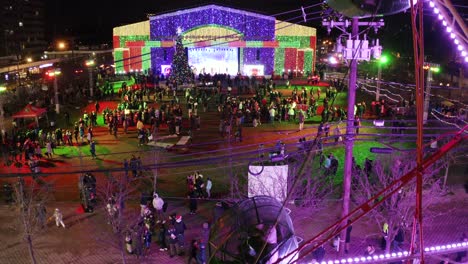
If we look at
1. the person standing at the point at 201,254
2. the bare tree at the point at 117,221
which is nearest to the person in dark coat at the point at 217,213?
the person standing at the point at 201,254

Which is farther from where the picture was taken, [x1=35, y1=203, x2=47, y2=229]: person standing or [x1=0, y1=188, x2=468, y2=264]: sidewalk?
[x1=35, y1=203, x2=47, y2=229]: person standing

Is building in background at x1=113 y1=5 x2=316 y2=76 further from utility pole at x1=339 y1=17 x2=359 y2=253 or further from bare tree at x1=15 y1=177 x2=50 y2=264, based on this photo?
utility pole at x1=339 y1=17 x2=359 y2=253

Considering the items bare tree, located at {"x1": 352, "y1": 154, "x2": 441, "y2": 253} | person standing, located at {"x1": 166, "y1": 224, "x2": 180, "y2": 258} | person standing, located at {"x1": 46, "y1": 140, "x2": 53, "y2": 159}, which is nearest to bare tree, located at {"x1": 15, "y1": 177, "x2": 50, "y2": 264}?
person standing, located at {"x1": 166, "y1": 224, "x2": 180, "y2": 258}

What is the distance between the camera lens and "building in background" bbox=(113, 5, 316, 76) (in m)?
48.3

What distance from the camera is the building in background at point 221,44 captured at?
1901 inches

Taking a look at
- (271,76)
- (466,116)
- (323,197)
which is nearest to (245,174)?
(323,197)

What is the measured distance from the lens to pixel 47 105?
107 ft

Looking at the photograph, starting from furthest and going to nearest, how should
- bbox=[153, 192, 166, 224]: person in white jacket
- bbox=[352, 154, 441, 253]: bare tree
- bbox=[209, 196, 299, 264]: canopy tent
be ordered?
1. bbox=[153, 192, 166, 224]: person in white jacket
2. bbox=[352, 154, 441, 253]: bare tree
3. bbox=[209, 196, 299, 264]: canopy tent

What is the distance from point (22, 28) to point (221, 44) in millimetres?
50465

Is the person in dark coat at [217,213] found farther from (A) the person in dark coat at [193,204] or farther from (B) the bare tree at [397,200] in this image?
(A) the person in dark coat at [193,204]

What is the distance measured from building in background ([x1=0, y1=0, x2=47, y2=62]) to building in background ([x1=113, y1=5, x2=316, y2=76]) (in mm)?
28640

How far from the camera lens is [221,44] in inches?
1873

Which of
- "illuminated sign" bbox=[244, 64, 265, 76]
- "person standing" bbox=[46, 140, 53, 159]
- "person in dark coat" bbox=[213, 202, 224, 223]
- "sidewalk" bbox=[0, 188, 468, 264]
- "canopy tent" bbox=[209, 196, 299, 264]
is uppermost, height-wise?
"illuminated sign" bbox=[244, 64, 265, 76]

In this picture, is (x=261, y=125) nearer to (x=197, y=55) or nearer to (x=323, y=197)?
(x=323, y=197)
